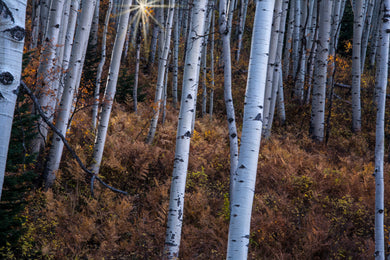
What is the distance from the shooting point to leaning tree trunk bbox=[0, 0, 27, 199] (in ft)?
3.96

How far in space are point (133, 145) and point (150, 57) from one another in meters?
10.0

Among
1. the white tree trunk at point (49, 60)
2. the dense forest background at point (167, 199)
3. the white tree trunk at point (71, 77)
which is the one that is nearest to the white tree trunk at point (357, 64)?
the dense forest background at point (167, 199)

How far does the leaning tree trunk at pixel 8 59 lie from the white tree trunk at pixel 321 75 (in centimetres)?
1001

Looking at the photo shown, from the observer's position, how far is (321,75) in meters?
9.91

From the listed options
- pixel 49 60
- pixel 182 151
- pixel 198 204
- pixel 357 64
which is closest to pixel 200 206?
pixel 198 204

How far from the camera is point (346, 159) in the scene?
841 centimetres

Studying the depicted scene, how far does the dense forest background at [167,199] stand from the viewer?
16.0ft

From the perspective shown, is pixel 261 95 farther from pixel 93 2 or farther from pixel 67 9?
pixel 67 9

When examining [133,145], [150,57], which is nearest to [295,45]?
[150,57]

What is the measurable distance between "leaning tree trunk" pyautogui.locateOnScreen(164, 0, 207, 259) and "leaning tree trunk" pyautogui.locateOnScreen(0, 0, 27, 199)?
3527 mm

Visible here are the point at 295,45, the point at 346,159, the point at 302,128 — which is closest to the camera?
the point at 346,159

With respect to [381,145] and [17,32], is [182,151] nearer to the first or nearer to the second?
[381,145]

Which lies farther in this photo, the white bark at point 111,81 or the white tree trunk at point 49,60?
the white bark at point 111,81

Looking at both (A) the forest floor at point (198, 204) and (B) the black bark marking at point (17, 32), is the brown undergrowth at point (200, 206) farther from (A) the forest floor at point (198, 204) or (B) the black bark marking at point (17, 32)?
(B) the black bark marking at point (17, 32)
